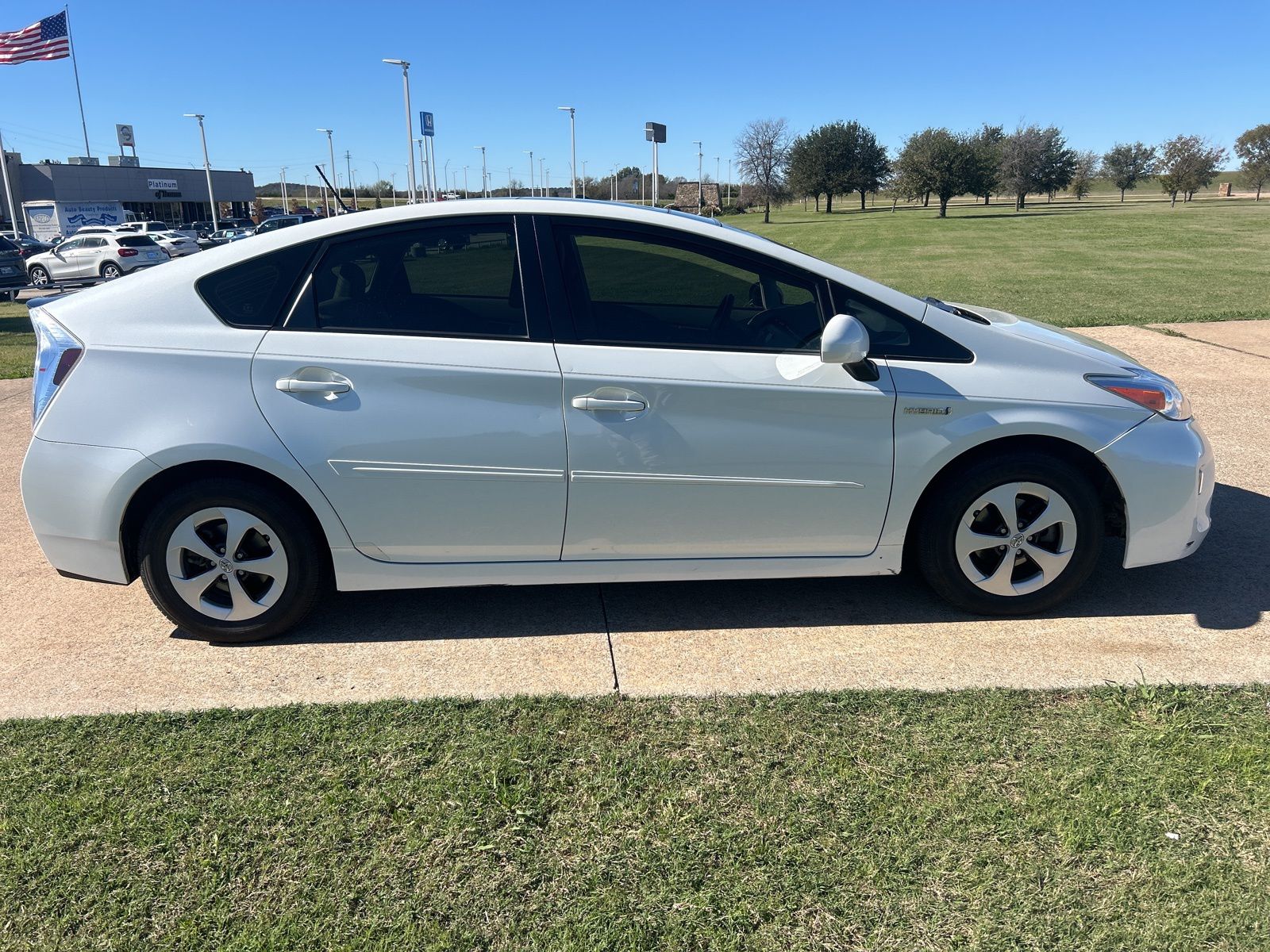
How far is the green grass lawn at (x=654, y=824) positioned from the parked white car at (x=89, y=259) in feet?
94.7

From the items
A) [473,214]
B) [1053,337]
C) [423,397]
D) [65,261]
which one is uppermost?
[473,214]

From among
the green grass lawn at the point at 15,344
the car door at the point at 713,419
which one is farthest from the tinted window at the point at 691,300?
the green grass lawn at the point at 15,344

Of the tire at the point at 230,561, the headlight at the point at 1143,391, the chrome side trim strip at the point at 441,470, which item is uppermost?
the headlight at the point at 1143,391

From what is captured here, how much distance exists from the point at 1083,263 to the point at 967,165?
45.6 meters

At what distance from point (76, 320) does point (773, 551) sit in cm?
291

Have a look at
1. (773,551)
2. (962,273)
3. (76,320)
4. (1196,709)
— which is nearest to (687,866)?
(773,551)

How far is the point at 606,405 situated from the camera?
3.56 metres

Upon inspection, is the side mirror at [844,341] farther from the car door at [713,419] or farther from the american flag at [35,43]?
the american flag at [35,43]

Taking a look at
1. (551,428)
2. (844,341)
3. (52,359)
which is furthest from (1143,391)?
(52,359)

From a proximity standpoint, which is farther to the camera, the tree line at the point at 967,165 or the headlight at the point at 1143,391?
the tree line at the point at 967,165

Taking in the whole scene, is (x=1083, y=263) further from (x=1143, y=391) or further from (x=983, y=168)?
(x=983, y=168)

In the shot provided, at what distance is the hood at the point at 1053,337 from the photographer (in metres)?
3.97

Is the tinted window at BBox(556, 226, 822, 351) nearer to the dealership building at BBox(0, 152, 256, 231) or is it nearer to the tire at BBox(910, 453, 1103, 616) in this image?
the tire at BBox(910, 453, 1103, 616)

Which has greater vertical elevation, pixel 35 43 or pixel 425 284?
pixel 35 43
